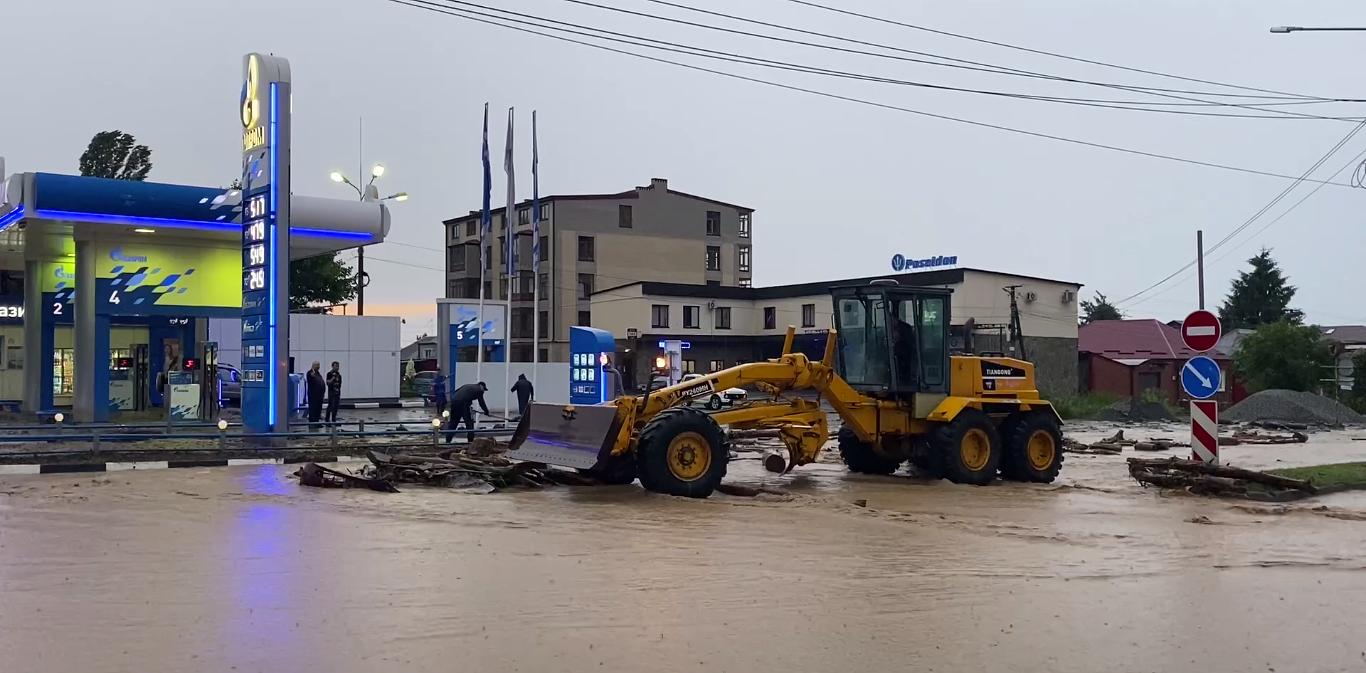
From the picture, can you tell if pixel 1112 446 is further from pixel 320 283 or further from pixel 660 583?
pixel 320 283

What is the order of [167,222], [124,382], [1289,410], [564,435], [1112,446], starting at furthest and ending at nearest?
[1289,410] → [124,382] → [167,222] → [1112,446] → [564,435]

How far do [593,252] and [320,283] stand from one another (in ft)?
55.4

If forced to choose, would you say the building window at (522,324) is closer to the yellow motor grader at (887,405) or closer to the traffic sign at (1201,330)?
the yellow motor grader at (887,405)

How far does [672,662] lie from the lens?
6.52 metres

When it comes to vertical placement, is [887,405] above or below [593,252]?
below

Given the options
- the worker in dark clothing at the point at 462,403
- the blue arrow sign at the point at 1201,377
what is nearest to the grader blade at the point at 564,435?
the worker in dark clothing at the point at 462,403

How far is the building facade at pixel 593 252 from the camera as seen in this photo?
72.8 metres


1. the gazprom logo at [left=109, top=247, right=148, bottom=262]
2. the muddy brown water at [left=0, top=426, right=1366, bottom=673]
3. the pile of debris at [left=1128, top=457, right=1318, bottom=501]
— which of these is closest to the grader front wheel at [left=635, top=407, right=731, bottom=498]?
the muddy brown water at [left=0, top=426, right=1366, bottom=673]

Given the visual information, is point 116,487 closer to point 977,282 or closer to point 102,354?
point 102,354

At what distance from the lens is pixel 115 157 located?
64.4 meters

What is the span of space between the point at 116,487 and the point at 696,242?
64799 mm

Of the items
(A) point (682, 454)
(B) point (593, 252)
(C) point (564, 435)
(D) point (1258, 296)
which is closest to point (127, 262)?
(C) point (564, 435)

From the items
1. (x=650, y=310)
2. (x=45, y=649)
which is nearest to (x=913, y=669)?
(x=45, y=649)

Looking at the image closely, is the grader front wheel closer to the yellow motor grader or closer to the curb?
the yellow motor grader
